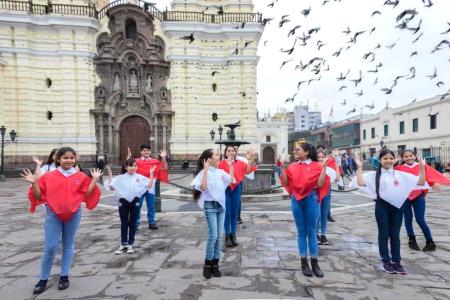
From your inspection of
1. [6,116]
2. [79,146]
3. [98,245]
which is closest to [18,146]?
[6,116]

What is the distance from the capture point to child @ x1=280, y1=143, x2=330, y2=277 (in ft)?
13.6

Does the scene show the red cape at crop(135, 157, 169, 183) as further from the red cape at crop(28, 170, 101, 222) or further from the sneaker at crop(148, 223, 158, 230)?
the red cape at crop(28, 170, 101, 222)

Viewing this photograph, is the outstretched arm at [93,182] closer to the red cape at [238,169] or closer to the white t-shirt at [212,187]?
the white t-shirt at [212,187]

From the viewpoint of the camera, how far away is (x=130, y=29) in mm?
26359

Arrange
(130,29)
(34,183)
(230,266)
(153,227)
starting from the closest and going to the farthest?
(34,183), (230,266), (153,227), (130,29)

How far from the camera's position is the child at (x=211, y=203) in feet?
13.6

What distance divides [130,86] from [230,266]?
23.6 meters

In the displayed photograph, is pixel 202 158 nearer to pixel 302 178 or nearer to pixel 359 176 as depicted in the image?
pixel 302 178

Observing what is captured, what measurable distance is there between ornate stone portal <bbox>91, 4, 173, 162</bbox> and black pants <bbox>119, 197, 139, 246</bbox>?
2097 cm

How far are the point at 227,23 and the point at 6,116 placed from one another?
1687 centimetres

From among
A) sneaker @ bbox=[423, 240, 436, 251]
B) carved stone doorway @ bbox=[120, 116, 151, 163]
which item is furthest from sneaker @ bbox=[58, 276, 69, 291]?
carved stone doorway @ bbox=[120, 116, 151, 163]

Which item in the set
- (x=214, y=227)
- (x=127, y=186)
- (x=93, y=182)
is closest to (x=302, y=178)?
(x=214, y=227)

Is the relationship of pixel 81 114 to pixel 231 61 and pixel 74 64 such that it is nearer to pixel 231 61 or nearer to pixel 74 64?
pixel 74 64

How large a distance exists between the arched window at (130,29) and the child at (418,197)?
2447 centimetres
